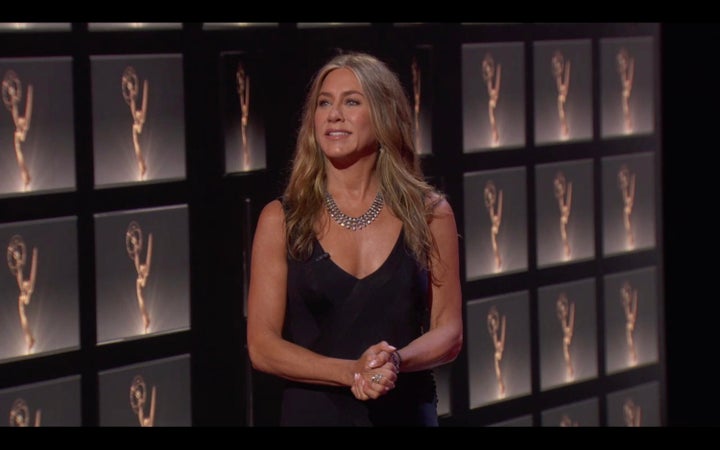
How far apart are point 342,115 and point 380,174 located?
0.66 ft

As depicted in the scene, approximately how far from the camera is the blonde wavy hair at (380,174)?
153 inches

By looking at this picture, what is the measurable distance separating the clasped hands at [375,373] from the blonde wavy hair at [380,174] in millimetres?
331

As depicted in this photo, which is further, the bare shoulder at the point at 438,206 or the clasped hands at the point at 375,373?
the bare shoulder at the point at 438,206

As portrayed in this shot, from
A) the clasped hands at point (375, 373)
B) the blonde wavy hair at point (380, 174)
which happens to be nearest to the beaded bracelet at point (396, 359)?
the clasped hands at point (375, 373)

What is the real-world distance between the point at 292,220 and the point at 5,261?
760mm

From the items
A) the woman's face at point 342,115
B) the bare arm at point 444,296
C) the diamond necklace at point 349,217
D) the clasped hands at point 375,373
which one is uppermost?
the woman's face at point 342,115

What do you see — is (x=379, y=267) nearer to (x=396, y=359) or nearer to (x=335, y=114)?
(x=396, y=359)

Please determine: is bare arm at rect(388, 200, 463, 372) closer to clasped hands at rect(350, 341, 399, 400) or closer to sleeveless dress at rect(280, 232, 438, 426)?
sleeveless dress at rect(280, 232, 438, 426)

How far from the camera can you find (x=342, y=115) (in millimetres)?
3869

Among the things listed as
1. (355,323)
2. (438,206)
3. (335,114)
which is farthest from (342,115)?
(355,323)

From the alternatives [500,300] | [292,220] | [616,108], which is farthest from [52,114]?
[616,108]

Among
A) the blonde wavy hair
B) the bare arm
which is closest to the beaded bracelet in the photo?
the bare arm

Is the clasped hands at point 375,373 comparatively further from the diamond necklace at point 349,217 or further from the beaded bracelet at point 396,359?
the diamond necklace at point 349,217
